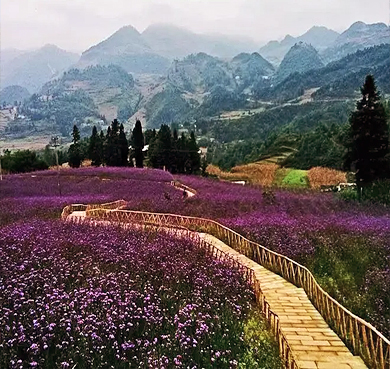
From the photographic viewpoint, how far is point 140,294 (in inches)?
361

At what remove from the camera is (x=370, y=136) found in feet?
117

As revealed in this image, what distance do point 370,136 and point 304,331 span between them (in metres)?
28.9

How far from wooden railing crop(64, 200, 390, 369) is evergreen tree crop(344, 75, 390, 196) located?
1905 centimetres

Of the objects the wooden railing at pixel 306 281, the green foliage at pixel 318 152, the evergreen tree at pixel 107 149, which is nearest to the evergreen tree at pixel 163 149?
the evergreen tree at pixel 107 149

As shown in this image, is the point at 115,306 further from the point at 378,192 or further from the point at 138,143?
the point at 138,143

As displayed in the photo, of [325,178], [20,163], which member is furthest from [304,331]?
[20,163]

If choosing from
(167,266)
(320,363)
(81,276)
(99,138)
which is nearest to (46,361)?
(81,276)

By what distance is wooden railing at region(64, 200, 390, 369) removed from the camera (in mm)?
7957

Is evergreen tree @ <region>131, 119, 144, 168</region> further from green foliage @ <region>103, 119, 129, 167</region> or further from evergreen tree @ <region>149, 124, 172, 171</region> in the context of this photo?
evergreen tree @ <region>149, 124, 172, 171</region>

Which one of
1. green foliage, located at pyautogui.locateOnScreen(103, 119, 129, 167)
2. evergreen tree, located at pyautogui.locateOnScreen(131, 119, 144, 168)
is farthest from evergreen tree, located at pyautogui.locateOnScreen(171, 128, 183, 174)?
green foliage, located at pyautogui.locateOnScreen(103, 119, 129, 167)

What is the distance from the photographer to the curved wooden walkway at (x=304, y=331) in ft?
26.2

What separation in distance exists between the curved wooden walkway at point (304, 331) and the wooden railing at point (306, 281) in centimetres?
17

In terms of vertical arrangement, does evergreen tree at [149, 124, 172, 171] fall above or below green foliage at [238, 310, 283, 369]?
below

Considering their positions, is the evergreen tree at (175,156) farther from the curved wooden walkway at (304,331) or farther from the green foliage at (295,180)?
the curved wooden walkway at (304,331)
